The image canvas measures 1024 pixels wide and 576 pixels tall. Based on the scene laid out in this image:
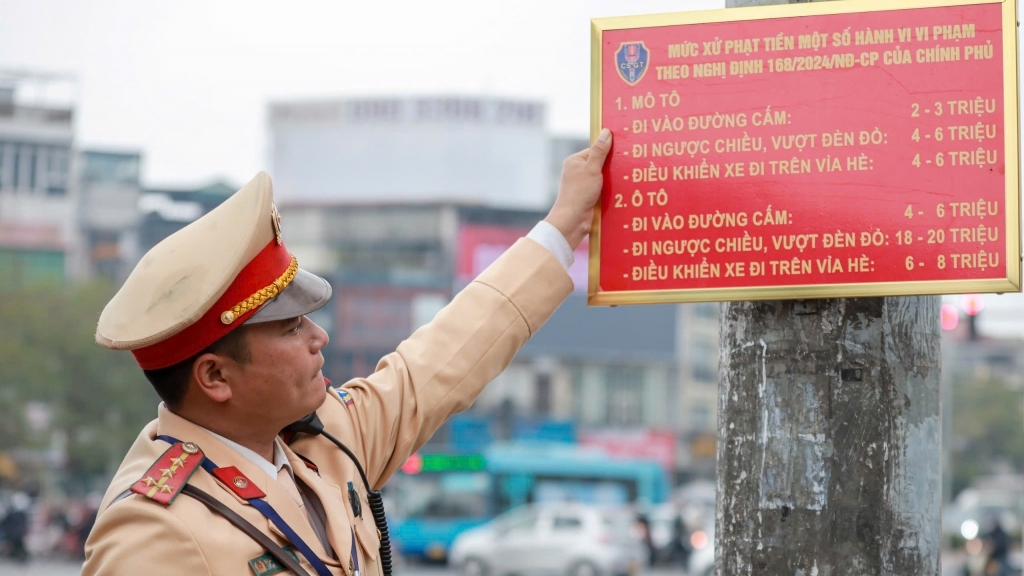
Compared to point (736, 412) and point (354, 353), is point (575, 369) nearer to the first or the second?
point (354, 353)

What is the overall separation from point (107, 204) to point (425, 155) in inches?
543

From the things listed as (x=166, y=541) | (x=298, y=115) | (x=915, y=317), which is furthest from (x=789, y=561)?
(x=298, y=115)

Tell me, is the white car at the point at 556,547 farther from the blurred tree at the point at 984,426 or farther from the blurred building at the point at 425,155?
the blurred tree at the point at 984,426

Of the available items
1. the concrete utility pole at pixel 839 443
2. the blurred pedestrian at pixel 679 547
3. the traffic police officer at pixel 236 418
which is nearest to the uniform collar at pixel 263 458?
the traffic police officer at pixel 236 418

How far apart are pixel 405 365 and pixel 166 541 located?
800mm

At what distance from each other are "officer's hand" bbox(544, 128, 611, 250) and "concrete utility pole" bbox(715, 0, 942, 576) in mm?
434

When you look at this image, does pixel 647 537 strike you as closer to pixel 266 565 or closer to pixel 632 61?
pixel 632 61

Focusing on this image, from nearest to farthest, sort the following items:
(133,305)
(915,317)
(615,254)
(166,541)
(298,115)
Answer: (166,541) < (133,305) < (915,317) < (615,254) < (298,115)

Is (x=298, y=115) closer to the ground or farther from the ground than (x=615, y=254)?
farther from the ground

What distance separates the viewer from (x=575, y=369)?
47875 millimetres

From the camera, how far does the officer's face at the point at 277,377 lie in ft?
7.74

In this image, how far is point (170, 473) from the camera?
223 cm

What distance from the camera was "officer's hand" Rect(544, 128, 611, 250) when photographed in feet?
8.64

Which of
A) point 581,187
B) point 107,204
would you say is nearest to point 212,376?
point 581,187
